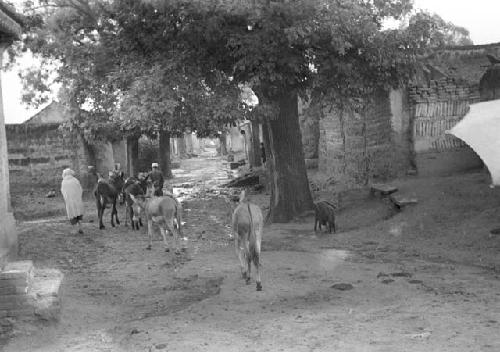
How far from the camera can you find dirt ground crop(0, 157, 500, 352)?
5605 mm

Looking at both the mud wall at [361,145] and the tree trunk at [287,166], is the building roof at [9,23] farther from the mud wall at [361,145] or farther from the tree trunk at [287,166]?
the mud wall at [361,145]

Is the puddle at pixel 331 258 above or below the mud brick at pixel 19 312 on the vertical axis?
below

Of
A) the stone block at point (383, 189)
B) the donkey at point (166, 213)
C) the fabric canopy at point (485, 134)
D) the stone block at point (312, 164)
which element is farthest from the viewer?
the stone block at point (312, 164)

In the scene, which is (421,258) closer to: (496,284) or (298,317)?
(496,284)

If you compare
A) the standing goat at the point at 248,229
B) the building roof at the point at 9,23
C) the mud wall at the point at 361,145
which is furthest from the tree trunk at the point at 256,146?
the building roof at the point at 9,23

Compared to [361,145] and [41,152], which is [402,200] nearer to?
[361,145]

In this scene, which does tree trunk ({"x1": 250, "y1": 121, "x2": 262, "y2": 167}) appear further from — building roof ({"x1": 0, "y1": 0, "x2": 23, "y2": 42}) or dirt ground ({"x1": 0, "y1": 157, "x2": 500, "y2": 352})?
building roof ({"x1": 0, "y1": 0, "x2": 23, "y2": 42})

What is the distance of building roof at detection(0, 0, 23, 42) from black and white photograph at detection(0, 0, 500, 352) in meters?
0.04

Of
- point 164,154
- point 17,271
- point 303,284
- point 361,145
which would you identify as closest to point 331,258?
point 303,284

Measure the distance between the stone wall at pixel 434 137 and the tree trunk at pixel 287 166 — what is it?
10.7 feet

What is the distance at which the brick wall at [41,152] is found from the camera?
21.9 metres

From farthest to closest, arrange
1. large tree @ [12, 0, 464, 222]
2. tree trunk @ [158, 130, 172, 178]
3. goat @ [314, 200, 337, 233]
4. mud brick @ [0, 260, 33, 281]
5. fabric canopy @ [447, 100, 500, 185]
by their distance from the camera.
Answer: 1. tree trunk @ [158, 130, 172, 178]
2. goat @ [314, 200, 337, 233]
3. large tree @ [12, 0, 464, 222]
4. fabric canopy @ [447, 100, 500, 185]
5. mud brick @ [0, 260, 33, 281]

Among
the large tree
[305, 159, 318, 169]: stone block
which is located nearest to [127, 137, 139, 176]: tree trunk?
[305, 159, 318, 169]: stone block

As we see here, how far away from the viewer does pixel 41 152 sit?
22.0m
